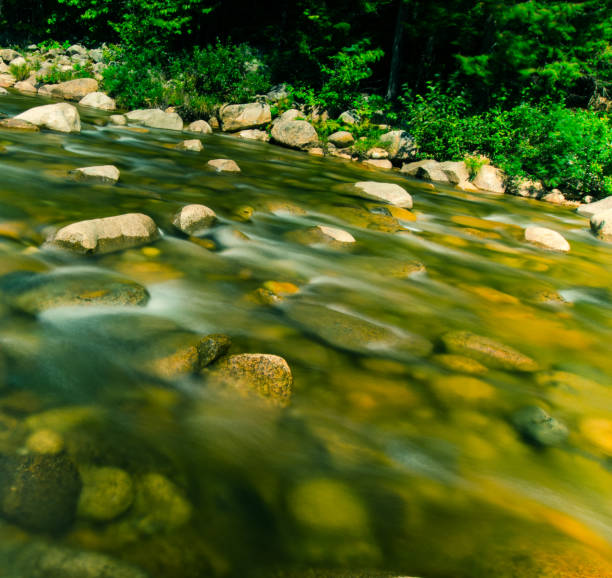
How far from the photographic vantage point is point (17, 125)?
8.28 m

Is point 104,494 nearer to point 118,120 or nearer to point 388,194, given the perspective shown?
point 388,194

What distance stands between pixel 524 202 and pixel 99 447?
1108cm

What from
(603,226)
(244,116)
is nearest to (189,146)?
(244,116)

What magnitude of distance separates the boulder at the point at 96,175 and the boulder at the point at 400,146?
924 cm

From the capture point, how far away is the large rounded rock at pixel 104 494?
1.56m

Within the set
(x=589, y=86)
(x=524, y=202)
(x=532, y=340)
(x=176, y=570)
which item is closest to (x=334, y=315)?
(x=532, y=340)

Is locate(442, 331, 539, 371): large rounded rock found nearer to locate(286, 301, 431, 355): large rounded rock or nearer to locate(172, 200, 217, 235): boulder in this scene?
locate(286, 301, 431, 355): large rounded rock

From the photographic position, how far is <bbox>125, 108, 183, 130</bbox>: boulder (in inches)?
499

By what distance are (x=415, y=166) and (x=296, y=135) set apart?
10.9ft

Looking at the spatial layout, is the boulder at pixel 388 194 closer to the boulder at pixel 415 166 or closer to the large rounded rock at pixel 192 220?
the large rounded rock at pixel 192 220

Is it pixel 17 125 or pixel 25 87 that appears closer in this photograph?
pixel 17 125

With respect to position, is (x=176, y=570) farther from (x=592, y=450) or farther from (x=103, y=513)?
(x=592, y=450)

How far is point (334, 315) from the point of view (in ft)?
10.6

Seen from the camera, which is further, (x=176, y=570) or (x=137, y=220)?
(x=137, y=220)
